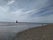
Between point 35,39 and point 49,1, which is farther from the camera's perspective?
point 49,1

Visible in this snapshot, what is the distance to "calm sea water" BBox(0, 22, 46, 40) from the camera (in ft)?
4.56

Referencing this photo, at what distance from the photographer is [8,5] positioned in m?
1.47

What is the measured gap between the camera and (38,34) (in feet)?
4.57

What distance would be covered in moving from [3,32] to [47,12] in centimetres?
57

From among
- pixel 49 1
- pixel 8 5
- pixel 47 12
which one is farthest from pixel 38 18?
pixel 8 5

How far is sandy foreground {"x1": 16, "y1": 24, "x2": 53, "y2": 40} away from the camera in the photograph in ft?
4.56

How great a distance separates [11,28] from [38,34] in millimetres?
317

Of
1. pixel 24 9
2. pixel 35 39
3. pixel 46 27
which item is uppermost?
pixel 24 9

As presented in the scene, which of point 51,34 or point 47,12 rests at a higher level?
point 47,12

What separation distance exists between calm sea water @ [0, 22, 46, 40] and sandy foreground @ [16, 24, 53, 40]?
5cm

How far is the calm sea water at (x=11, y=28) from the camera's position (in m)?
1.39

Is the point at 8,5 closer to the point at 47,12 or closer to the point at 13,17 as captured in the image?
the point at 13,17

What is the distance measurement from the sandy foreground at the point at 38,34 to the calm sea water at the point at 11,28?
0.05 meters

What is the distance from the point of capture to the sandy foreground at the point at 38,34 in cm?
139
